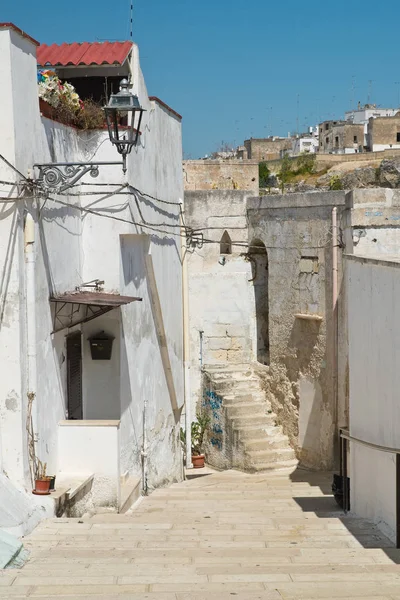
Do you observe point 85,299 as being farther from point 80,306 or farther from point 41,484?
point 41,484

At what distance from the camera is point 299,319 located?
1627 cm

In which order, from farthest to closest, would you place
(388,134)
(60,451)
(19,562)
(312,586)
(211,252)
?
(388,134) < (211,252) < (60,451) < (19,562) < (312,586)

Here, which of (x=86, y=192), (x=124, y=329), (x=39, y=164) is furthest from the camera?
(x=124, y=329)

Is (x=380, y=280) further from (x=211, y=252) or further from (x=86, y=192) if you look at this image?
(x=211, y=252)

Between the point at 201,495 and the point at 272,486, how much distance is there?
2119 mm

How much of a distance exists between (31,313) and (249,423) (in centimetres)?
885

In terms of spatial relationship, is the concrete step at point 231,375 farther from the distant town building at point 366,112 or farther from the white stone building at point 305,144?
the distant town building at point 366,112

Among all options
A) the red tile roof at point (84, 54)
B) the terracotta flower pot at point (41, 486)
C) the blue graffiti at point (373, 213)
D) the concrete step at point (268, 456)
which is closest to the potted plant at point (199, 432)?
the concrete step at point (268, 456)

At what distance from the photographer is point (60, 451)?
10.2 metres

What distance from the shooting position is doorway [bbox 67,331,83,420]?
10938mm

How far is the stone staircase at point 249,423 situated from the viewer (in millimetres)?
16500

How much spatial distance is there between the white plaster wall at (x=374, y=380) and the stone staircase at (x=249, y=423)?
6201mm

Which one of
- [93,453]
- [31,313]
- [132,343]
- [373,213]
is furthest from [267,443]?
[31,313]

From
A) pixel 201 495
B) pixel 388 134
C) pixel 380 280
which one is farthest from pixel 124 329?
pixel 388 134
